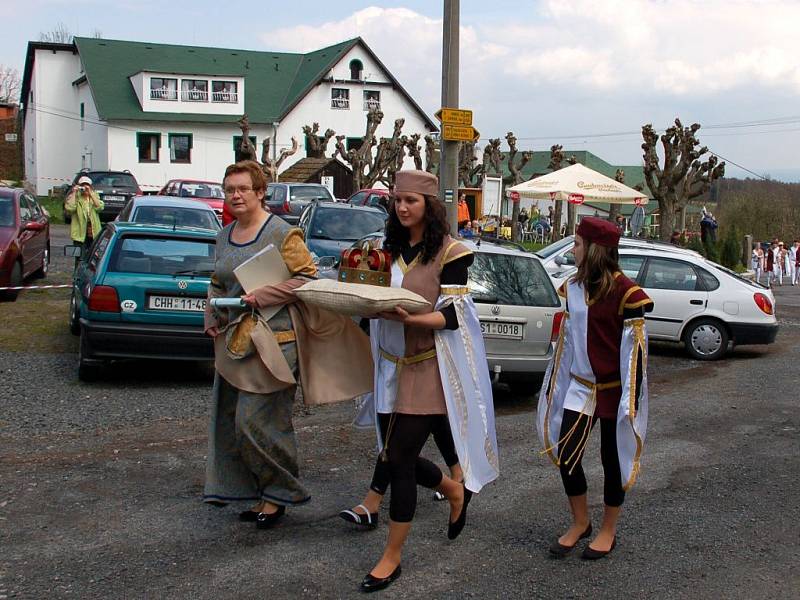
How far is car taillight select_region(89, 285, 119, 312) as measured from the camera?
8.48m

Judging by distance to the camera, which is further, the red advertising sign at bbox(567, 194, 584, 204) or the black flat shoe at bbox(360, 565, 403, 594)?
the red advertising sign at bbox(567, 194, 584, 204)

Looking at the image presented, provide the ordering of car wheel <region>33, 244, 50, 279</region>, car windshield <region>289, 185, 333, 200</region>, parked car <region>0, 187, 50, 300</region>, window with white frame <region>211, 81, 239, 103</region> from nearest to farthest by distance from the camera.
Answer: parked car <region>0, 187, 50, 300</region> < car wheel <region>33, 244, 50, 279</region> < car windshield <region>289, 185, 333, 200</region> < window with white frame <region>211, 81, 239, 103</region>

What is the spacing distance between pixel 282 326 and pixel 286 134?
5276 cm

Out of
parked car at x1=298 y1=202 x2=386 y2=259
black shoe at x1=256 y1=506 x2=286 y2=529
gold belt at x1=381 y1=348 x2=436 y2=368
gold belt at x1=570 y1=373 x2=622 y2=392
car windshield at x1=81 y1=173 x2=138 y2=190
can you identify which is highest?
car windshield at x1=81 y1=173 x2=138 y2=190

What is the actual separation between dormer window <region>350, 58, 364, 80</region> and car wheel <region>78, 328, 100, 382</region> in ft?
168

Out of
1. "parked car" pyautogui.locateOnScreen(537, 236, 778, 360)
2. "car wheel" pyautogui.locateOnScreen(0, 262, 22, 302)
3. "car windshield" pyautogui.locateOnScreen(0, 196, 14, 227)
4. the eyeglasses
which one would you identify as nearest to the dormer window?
"car windshield" pyautogui.locateOnScreen(0, 196, 14, 227)

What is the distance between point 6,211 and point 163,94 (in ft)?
131

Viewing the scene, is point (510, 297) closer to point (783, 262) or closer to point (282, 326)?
point (282, 326)

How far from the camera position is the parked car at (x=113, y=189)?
3030cm

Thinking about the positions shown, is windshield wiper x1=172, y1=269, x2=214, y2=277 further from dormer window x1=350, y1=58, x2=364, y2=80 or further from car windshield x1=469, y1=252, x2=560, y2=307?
dormer window x1=350, y1=58, x2=364, y2=80

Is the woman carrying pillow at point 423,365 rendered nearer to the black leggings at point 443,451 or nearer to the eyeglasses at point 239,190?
the black leggings at point 443,451

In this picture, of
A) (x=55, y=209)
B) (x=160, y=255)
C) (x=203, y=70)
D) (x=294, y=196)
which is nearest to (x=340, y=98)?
(x=203, y=70)

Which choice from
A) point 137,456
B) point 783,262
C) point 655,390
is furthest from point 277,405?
point 783,262

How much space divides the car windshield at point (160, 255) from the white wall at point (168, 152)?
4305 centimetres
